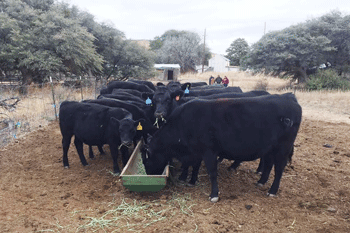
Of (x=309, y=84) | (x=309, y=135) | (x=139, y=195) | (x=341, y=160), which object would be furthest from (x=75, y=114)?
(x=309, y=84)

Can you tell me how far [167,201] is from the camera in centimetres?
466

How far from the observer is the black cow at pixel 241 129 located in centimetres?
457

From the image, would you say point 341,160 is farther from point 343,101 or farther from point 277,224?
point 343,101

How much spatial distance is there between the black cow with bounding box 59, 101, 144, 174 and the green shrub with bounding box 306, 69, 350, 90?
20.4 meters

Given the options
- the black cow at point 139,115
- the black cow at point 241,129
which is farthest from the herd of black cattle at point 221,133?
the black cow at point 139,115

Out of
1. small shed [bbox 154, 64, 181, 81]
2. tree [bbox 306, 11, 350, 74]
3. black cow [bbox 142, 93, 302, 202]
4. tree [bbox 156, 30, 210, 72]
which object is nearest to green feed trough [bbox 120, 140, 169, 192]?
black cow [bbox 142, 93, 302, 202]

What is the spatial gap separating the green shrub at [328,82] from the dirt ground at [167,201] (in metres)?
16.7

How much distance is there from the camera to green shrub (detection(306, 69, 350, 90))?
21344 millimetres

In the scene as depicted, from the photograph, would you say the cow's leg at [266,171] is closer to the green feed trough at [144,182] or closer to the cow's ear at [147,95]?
the green feed trough at [144,182]

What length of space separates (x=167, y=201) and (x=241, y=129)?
6.11 feet

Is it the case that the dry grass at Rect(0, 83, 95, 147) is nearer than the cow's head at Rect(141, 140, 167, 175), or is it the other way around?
the cow's head at Rect(141, 140, 167, 175)

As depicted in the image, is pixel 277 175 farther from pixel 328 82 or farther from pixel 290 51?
pixel 290 51

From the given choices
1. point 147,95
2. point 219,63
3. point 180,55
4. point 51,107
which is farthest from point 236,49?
point 147,95

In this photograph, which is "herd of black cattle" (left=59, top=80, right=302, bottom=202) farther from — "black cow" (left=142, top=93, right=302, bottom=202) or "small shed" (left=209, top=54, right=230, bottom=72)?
"small shed" (left=209, top=54, right=230, bottom=72)
